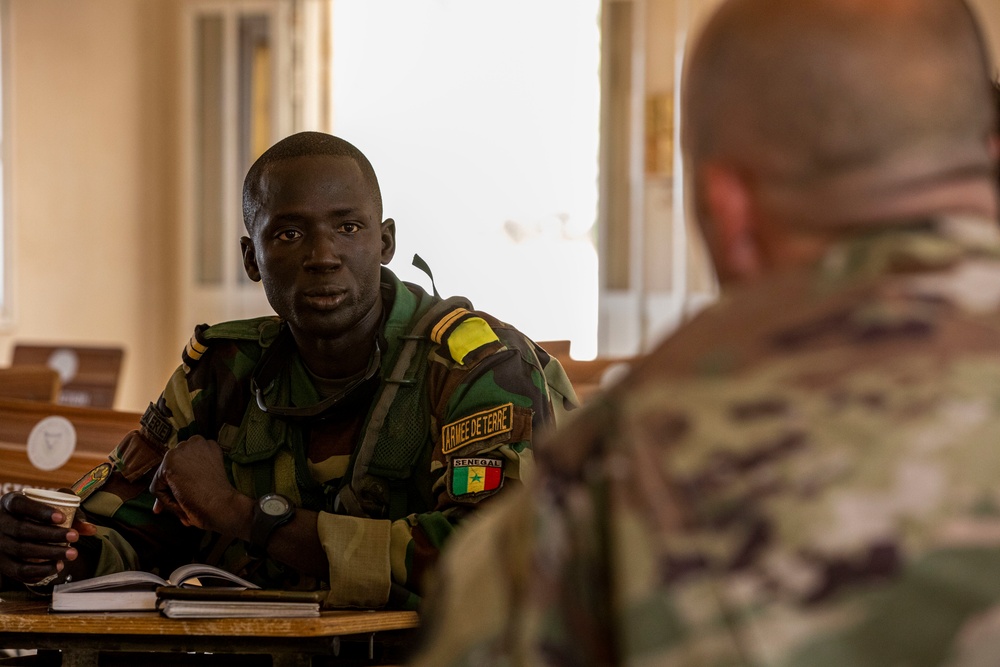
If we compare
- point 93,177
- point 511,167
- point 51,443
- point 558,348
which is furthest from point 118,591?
point 93,177

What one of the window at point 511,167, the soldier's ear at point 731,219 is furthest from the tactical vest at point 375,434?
the window at point 511,167

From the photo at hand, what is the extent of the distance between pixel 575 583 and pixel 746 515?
13 cm

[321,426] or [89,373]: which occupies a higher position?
[321,426]

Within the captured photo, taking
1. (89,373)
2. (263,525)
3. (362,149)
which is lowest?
(89,373)

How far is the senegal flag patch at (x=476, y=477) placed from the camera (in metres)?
2.18

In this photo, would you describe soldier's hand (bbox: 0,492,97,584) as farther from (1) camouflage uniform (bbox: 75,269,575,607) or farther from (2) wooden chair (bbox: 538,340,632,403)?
(2) wooden chair (bbox: 538,340,632,403)

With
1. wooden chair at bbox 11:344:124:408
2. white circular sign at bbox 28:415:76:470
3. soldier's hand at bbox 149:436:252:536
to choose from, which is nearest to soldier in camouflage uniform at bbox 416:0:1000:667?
soldier's hand at bbox 149:436:252:536

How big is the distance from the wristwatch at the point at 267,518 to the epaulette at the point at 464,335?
1.44ft

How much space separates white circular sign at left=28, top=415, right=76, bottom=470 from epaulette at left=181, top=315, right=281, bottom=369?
666mm

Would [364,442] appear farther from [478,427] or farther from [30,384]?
[30,384]

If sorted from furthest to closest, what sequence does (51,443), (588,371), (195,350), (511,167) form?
(511,167)
(588,371)
(51,443)
(195,350)

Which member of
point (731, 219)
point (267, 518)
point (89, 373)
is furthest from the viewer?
point (89, 373)

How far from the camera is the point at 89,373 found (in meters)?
6.00

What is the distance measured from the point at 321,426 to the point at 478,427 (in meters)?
0.40
